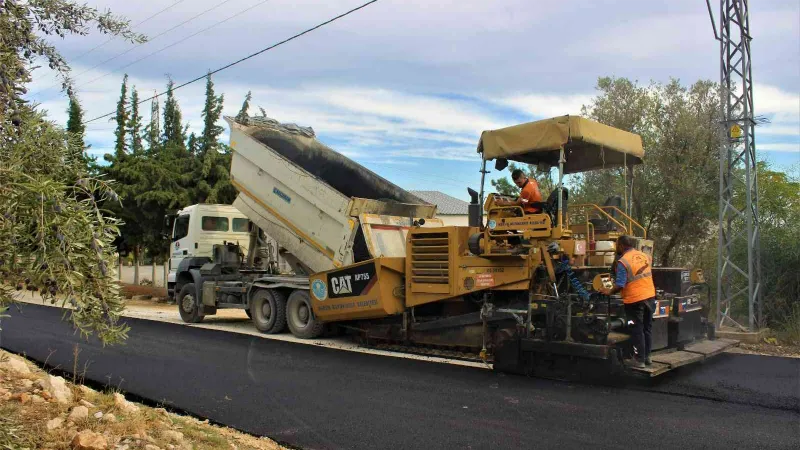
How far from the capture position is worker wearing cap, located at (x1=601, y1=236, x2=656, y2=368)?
6672mm

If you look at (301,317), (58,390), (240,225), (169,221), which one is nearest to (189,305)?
(240,225)

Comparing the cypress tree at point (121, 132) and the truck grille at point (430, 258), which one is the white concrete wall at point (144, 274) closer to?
the cypress tree at point (121, 132)

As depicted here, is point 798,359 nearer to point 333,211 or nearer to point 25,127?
point 333,211

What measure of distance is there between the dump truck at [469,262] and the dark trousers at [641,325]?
5.8 inches

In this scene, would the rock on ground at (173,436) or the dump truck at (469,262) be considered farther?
the dump truck at (469,262)

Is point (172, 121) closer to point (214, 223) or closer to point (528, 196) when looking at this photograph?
point (214, 223)

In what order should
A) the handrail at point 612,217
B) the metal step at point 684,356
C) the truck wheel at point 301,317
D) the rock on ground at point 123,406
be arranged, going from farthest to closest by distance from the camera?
1. the truck wheel at point 301,317
2. the handrail at point 612,217
3. the metal step at point 684,356
4. the rock on ground at point 123,406

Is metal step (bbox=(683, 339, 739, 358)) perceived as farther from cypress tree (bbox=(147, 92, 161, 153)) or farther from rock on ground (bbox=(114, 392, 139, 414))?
cypress tree (bbox=(147, 92, 161, 153))

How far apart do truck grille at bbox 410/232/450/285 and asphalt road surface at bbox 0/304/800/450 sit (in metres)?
1.17

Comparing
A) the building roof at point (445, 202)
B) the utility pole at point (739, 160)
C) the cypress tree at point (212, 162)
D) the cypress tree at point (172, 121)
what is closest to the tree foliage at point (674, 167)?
the utility pole at point (739, 160)

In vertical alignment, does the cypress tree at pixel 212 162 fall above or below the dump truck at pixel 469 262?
above

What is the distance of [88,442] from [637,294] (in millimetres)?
5311

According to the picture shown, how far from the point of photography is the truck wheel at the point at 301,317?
10367mm

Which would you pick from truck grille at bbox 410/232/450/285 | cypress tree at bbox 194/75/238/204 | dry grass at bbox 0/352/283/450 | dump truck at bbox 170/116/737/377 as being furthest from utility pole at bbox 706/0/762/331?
cypress tree at bbox 194/75/238/204
